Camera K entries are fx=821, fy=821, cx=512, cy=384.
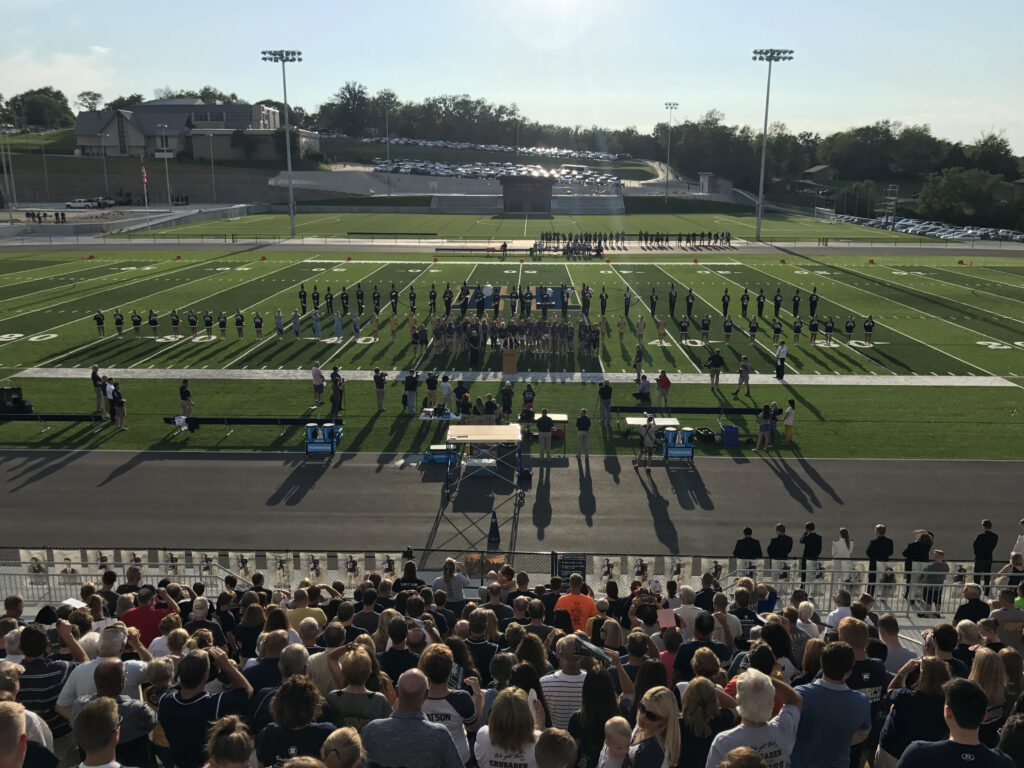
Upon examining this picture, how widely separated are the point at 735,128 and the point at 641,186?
26.9 meters

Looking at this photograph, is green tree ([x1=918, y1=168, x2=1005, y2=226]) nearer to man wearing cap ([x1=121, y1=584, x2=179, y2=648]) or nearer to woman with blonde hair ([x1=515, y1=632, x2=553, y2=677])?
woman with blonde hair ([x1=515, y1=632, x2=553, y2=677])

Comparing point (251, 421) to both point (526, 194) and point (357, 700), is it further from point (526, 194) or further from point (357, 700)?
point (526, 194)

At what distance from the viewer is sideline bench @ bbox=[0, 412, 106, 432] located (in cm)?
2070

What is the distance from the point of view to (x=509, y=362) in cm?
2514

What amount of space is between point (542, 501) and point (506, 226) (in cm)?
6549

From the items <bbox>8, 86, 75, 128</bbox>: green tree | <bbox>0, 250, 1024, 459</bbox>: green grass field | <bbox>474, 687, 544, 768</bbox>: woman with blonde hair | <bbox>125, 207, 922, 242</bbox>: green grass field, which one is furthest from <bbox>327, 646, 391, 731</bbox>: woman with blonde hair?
<bbox>8, 86, 75, 128</bbox>: green tree

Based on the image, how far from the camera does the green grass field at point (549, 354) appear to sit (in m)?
20.4

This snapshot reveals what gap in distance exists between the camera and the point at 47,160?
108 metres

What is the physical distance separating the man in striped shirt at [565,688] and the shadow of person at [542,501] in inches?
362

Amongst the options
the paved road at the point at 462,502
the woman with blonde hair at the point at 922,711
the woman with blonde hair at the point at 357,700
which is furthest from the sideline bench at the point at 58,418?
the woman with blonde hair at the point at 922,711

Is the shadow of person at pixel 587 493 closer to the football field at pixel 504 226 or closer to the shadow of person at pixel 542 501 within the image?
the shadow of person at pixel 542 501

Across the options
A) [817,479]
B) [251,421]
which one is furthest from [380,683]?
[251,421]

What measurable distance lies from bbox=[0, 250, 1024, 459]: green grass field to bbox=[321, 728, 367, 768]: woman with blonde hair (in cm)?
1524

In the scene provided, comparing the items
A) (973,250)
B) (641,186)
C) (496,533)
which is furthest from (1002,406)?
(641,186)
